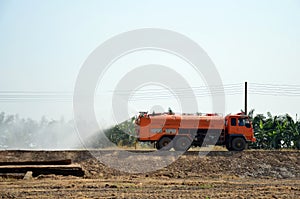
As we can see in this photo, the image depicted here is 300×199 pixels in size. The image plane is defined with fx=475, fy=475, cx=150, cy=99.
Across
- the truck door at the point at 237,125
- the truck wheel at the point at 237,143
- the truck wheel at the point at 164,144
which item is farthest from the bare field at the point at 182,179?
the truck wheel at the point at 164,144

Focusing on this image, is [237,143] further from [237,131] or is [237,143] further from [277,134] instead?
[277,134]

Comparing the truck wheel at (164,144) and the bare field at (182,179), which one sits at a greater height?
the truck wheel at (164,144)

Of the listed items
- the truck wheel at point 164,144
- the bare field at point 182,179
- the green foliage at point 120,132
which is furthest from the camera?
the green foliage at point 120,132

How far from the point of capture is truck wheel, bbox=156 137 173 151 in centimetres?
3125

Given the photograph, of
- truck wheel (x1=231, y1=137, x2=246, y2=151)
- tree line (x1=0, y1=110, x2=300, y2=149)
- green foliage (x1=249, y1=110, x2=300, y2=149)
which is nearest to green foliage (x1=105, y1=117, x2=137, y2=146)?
tree line (x1=0, y1=110, x2=300, y2=149)

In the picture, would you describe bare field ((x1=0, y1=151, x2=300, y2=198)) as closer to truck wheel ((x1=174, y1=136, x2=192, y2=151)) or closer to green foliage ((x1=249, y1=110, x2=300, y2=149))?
truck wheel ((x1=174, y1=136, x2=192, y2=151))

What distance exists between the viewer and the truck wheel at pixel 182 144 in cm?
3106

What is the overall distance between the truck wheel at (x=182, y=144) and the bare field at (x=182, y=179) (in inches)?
71.9

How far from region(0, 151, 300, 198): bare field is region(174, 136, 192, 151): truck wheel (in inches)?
71.9

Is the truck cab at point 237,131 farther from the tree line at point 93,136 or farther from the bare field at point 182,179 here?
the tree line at point 93,136

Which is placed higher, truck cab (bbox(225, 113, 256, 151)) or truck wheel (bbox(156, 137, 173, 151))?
truck cab (bbox(225, 113, 256, 151))

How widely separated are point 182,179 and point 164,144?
6.87 meters

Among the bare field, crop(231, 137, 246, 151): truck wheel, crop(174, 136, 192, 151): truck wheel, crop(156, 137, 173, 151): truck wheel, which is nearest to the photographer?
the bare field

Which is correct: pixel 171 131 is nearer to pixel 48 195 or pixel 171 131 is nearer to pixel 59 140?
pixel 48 195
